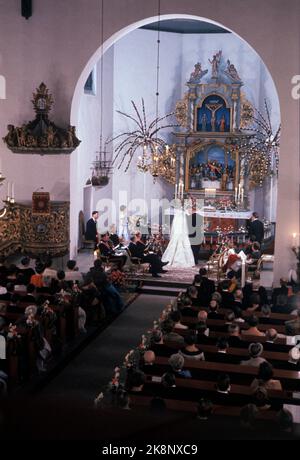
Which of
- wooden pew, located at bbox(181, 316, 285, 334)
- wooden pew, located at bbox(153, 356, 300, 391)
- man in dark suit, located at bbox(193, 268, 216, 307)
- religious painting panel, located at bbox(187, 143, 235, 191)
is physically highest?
religious painting panel, located at bbox(187, 143, 235, 191)

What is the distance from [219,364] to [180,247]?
9282mm

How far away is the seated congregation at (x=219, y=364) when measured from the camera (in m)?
6.27

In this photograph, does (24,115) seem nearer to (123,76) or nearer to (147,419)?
(123,76)

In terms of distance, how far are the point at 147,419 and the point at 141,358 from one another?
7.00m

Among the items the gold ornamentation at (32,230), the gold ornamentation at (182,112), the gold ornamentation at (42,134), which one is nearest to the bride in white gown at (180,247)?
the gold ornamentation at (32,230)

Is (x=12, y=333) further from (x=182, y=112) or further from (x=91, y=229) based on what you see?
(x=182, y=112)

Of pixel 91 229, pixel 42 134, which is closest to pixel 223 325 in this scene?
pixel 42 134

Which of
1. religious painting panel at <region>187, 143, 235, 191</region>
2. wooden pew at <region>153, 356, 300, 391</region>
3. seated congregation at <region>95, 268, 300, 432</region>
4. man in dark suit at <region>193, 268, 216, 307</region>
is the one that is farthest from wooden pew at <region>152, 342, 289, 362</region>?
religious painting panel at <region>187, 143, 235, 191</region>

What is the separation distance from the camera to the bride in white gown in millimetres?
16578

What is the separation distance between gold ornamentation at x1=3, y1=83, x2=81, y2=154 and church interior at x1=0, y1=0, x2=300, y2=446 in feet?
0.14

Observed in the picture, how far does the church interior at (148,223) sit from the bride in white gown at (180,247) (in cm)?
4

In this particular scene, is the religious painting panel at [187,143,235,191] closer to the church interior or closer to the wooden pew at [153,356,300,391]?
the church interior
